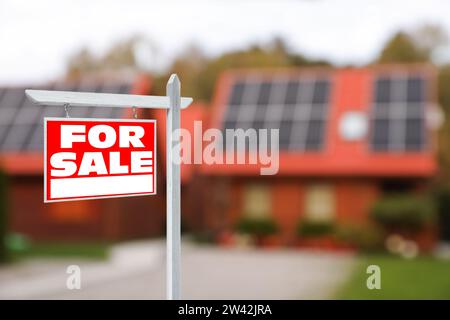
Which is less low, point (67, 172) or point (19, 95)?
point (19, 95)

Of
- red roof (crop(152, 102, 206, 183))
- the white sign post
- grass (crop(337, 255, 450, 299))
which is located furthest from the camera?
red roof (crop(152, 102, 206, 183))

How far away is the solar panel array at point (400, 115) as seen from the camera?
1977cm

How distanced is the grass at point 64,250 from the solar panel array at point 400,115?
30.0 ft

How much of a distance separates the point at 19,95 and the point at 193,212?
27.1ft

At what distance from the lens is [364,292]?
12562 millimetres

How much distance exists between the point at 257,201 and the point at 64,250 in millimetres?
6311

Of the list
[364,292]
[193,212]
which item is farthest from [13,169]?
[364,292]

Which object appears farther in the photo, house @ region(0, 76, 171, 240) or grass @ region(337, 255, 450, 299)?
house @ region(0, 76, 171, 240)

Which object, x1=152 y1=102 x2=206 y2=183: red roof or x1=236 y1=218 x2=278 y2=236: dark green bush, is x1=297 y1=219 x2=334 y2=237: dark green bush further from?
x1=152 y1=102 x2=206 y2=183: red roof

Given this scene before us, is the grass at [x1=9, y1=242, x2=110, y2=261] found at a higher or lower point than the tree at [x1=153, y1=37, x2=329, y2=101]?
lower

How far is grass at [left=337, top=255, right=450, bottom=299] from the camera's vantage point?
12328 mm

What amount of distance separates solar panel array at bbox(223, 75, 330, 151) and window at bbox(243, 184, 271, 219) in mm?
1653

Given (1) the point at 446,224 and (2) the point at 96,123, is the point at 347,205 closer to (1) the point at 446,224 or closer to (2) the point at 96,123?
(1) the point at 446,224

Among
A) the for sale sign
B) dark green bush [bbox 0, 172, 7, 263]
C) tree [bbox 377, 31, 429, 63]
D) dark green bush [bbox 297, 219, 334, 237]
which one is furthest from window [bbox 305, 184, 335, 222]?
tree [bbox 377, 31, 429, 63]
